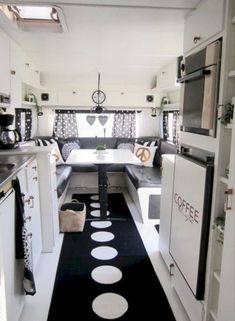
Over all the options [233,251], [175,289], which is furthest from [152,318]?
[233,251]

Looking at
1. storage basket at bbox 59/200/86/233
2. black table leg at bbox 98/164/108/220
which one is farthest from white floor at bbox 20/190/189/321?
black table leg at bbox 98/164/108/220

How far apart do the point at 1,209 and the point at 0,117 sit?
1.58m

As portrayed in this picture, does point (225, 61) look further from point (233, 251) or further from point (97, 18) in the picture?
point (97, 18)

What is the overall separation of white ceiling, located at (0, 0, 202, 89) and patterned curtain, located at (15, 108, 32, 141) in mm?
762

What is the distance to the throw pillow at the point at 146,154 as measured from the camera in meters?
4.68

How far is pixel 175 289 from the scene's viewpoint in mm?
2133

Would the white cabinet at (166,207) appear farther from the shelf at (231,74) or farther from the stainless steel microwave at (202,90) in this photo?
the shelf at (231,74)

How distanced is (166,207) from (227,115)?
124 cm

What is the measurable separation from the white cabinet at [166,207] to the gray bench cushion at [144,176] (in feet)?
2.89

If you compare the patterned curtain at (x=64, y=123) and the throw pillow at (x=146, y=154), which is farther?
the patterned curtain at (x=64, y=123)

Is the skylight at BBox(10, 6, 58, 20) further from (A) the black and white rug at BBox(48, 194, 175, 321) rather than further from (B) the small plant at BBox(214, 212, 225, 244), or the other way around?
(A) the black and white rug at BBox(48, 194, 175, 321)

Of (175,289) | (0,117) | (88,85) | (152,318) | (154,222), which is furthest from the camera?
(88,85)

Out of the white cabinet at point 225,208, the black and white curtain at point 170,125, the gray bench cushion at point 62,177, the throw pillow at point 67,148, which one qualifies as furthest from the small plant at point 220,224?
the throw pillow at point 67,148

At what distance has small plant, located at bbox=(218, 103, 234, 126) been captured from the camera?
1453 mm
